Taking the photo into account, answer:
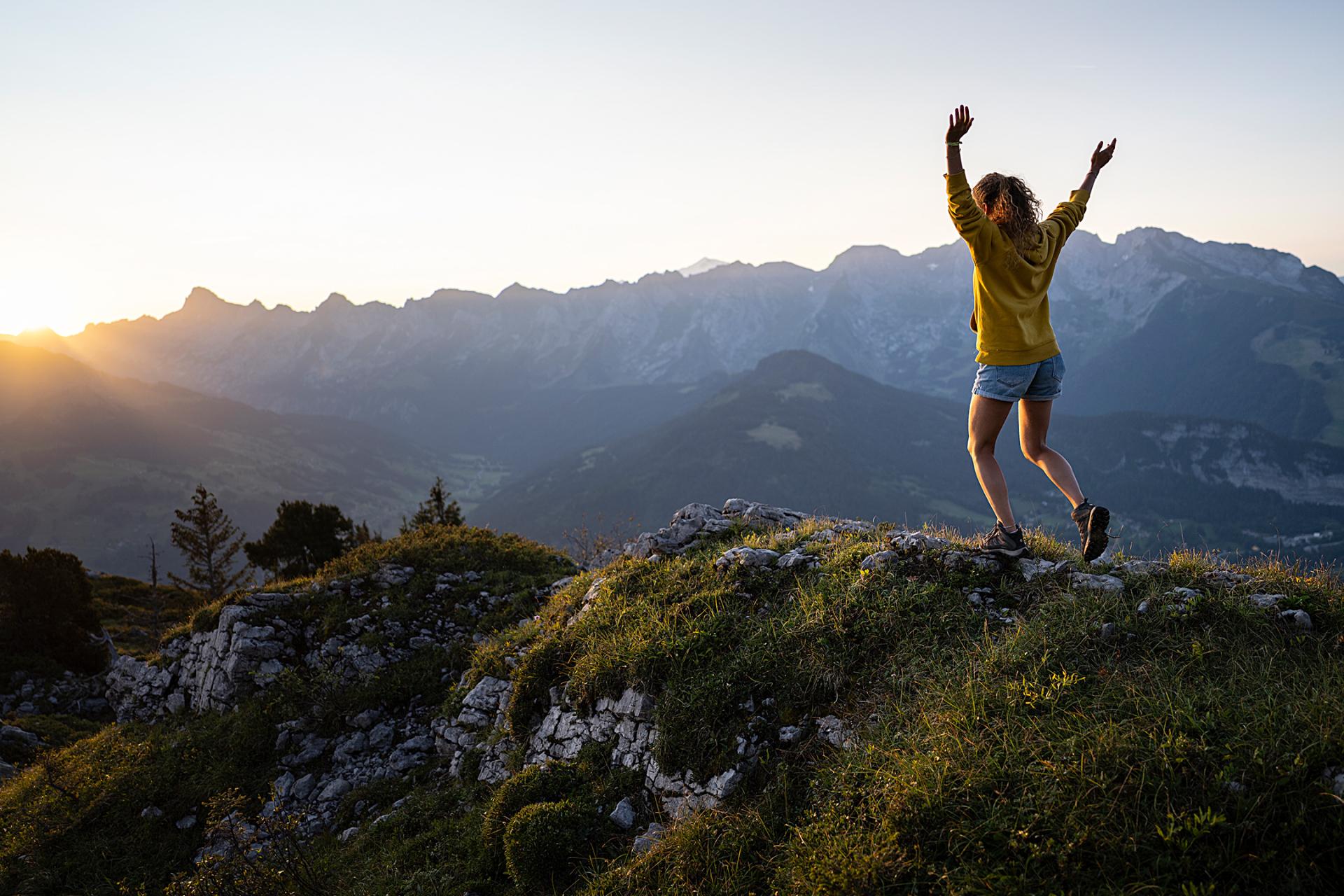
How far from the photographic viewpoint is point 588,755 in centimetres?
743

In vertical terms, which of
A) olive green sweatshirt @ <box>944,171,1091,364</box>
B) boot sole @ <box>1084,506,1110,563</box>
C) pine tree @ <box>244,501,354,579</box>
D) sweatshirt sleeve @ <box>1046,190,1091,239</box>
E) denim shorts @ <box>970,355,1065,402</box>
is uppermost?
sweatshirt sleeve @ <box>1046,190,1091,239</box>

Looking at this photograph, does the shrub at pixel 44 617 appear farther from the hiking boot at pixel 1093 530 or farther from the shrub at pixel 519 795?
the hiking boot at pixel 1093 530

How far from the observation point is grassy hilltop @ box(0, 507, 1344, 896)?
408 centimetres

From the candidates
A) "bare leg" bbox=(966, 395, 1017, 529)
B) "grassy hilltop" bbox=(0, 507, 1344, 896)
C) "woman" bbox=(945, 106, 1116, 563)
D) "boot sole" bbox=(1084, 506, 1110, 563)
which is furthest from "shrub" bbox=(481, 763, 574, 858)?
"boot sole" bbox=(1084, 506, 1110, 563)

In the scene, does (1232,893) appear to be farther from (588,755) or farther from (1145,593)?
(588,755)

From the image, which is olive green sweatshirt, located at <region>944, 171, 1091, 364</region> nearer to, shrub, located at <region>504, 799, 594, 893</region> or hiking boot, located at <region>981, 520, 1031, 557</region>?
hiking boot, located at <region>981, 520, 1031, 557</region>

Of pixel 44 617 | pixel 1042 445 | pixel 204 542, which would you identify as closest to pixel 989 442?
pixel 1042 445

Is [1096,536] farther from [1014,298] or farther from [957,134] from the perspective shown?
[957,134]

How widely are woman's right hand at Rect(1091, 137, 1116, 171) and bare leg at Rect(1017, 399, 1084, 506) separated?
2798mm

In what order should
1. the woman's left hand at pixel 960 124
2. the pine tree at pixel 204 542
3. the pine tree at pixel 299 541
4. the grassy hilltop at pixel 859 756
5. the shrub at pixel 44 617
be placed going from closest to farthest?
1. the grassy hilltop at pixel 859 756
2. the woman's left hand at pixel 960 124
3. the shrub at pixel 44 617
4. the pine tree at pixel 299 541
5. the pine tree at pixel 204 542

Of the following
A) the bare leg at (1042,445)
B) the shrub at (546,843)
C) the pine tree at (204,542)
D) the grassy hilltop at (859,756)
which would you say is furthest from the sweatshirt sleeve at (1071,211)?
the pine tree at (204,542)

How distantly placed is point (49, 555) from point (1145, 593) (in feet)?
104

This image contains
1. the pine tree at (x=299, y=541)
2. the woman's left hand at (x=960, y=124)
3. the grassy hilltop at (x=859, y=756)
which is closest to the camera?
the grassy hilltop at (x=859, y=756)

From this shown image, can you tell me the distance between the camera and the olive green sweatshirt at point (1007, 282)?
649 cm
